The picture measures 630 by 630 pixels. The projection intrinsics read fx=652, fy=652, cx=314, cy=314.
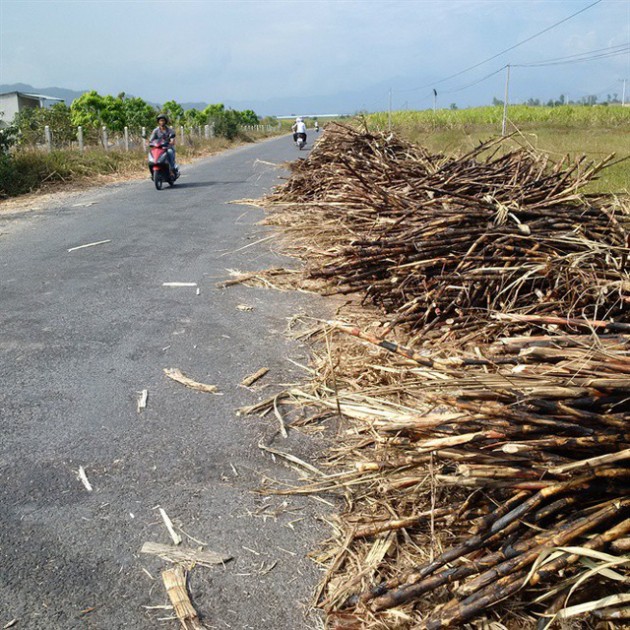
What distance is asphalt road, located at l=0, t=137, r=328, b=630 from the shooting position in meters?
2.55

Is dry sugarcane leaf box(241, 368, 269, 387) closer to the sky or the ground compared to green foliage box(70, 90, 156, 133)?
closer to the ground

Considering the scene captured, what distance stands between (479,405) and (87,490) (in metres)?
1.95

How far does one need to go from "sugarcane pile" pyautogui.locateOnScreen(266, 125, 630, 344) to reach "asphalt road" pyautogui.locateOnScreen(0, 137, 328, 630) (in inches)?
33.6

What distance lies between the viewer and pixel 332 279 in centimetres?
655

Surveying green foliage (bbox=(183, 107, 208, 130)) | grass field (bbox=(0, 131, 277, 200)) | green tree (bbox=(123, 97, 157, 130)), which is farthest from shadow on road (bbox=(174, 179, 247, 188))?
green foliage (bbox=(183, 107, 208, 130))

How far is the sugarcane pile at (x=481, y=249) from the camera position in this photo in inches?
191

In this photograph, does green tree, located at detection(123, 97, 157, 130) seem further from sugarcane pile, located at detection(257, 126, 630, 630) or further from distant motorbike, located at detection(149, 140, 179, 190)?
sugarcane pile, located at detection(257, 126, 630, 630)

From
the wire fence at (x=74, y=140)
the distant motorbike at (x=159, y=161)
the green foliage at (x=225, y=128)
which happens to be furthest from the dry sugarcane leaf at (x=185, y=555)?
the green foliage at (x=225, y=128)

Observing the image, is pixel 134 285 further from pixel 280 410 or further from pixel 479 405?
pixel 479 405

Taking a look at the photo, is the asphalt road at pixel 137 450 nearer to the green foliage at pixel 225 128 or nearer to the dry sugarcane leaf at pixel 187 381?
the dry sugarcane leaf at pixel 187 381

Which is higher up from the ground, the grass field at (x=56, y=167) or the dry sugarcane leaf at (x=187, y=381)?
the grass field at (x=56, y=167)

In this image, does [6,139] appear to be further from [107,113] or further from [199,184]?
[107,113]

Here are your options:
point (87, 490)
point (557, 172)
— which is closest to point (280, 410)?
point (87, 490)

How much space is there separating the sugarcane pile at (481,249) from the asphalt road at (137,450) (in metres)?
0.85
